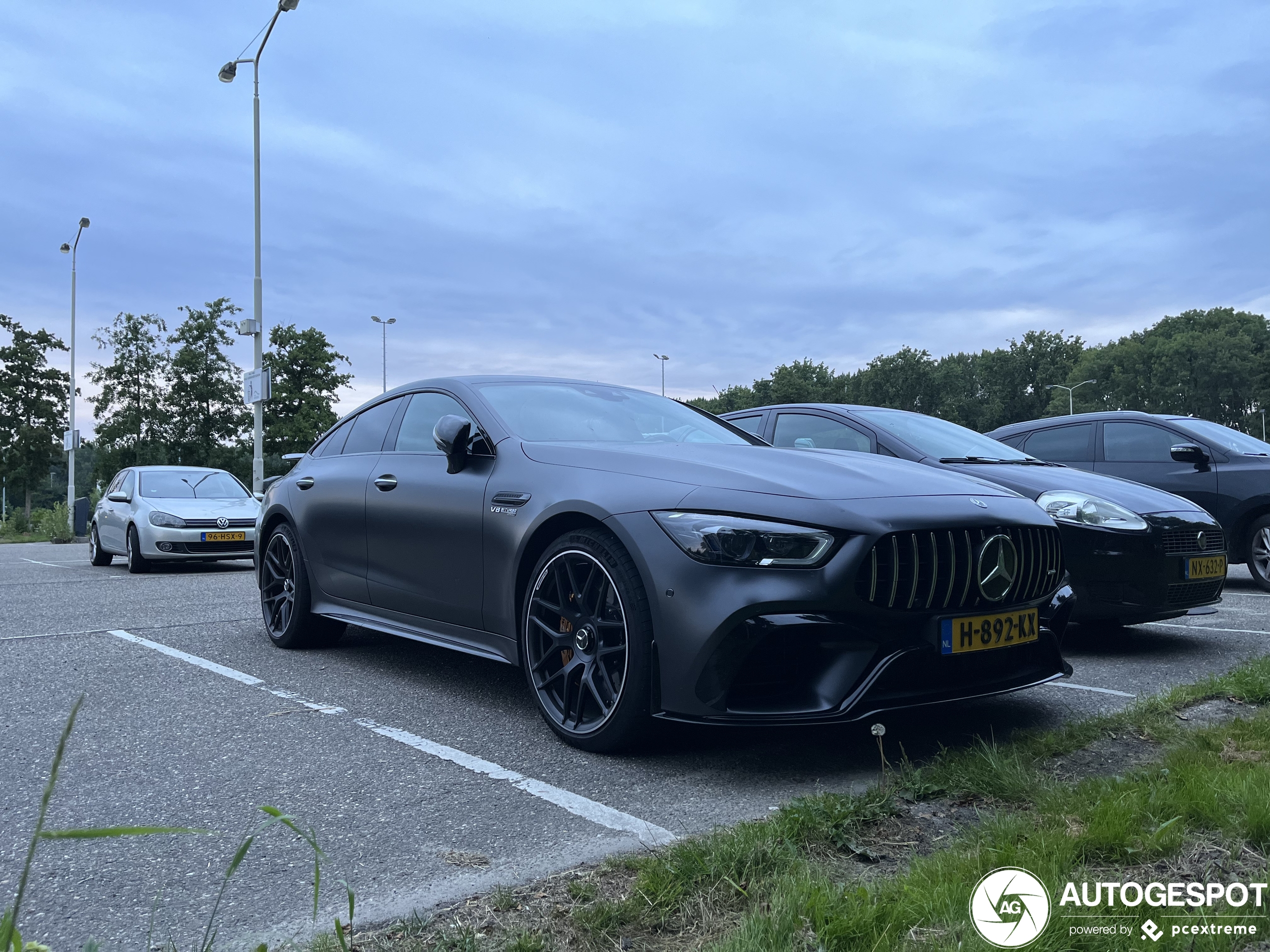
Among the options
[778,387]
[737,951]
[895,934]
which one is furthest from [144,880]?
[778,387]

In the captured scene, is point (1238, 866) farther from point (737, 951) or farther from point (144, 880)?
point (144, 880)

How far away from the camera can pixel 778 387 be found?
90.0 metres

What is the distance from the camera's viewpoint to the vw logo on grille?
3.40 meters

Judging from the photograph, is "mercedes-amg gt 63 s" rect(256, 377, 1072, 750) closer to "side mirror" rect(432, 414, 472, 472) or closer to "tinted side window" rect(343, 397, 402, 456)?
"side mirror" rect(432, 414, 472, 472)

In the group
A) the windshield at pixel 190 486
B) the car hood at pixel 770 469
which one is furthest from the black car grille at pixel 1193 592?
the windshield at pixel 190 486

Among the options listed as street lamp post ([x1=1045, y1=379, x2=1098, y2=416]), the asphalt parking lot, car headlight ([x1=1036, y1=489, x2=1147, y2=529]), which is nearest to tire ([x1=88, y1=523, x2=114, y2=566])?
the asphalt parking lot

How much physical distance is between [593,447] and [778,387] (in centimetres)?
8723

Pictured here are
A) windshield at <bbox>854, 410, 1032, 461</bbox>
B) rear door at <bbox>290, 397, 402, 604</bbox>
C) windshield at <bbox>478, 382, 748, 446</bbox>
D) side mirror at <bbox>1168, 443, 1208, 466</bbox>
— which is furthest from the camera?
side mirror at <bbox>1168, 443, 1208, 466</bbox>

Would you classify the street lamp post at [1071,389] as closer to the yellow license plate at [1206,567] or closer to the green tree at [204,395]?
the green tree at [204,395]

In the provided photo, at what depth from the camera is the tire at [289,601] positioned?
567 centimetres

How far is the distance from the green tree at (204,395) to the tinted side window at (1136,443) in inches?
1742

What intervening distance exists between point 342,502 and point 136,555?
8.71 meters

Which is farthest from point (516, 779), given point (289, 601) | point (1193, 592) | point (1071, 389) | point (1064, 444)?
point (1071, 389)

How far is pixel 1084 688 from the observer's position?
15.1 feet
